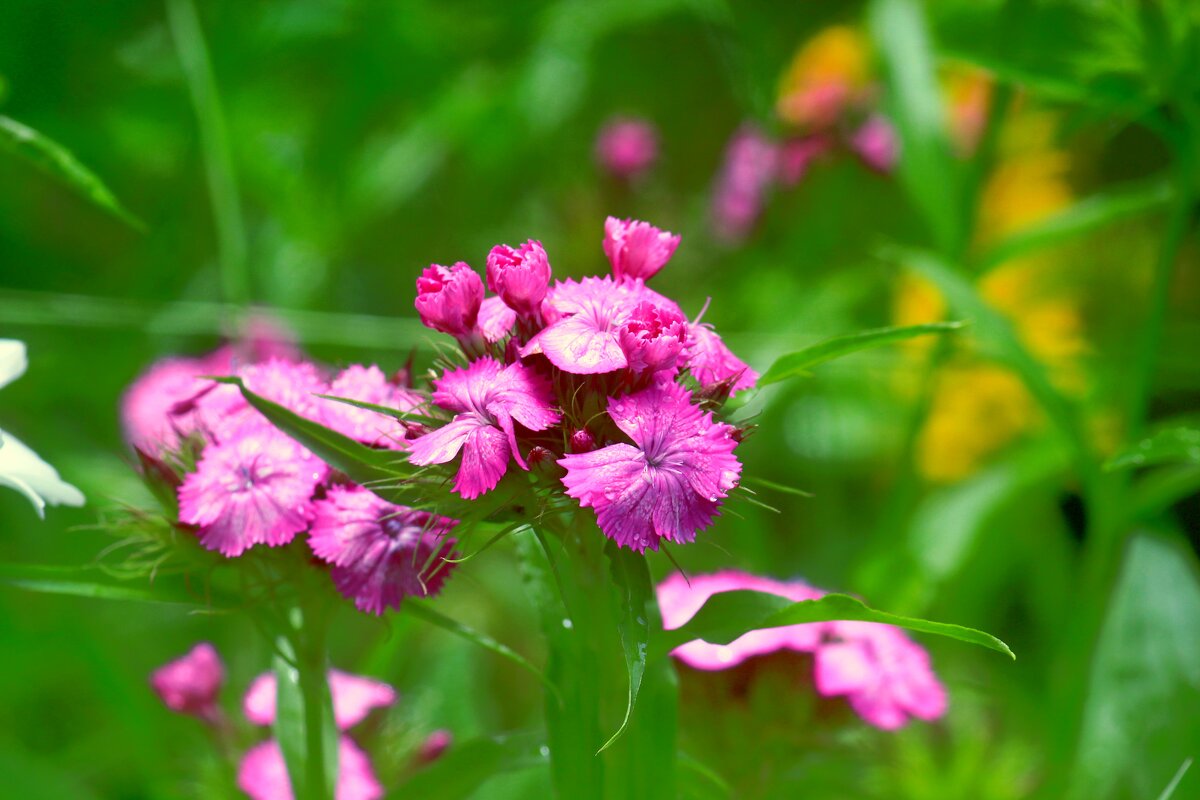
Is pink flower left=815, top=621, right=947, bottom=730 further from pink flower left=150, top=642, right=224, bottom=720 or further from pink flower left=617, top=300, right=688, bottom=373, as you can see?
pink flower left=150, top=642, right=224, bottom=720

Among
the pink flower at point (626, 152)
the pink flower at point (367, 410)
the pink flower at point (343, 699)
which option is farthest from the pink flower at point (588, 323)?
the pink flower at point (626, 152)

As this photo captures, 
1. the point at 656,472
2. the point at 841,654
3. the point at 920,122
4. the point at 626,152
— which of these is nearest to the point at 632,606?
the point at 656,472

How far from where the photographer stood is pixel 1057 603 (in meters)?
1.49

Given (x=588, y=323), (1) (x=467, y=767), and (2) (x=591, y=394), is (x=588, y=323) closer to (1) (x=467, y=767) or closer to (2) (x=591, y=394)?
(2) (x=591, y=394)

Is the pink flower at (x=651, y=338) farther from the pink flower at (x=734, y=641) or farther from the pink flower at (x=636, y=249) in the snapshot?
the pink flower at (x=734, y=641)

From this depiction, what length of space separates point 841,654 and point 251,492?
394 mm

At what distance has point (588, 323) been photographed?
22.2 inches

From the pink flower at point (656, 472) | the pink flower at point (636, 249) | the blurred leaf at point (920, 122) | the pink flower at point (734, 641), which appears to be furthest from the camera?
the blurred leaf at point (920, 122)

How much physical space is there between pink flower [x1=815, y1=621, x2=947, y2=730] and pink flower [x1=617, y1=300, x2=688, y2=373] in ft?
0.96

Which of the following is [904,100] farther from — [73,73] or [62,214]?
[62,214]

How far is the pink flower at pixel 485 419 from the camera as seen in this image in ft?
1.71

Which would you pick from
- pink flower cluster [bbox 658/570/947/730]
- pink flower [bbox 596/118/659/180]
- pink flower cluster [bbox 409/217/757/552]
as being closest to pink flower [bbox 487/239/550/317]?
pink flower cluster [bbox 409/217/757/552]

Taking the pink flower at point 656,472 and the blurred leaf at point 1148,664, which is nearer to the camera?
the pink flower at point 656,472

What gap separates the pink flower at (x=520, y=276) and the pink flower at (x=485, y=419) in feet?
0.10
